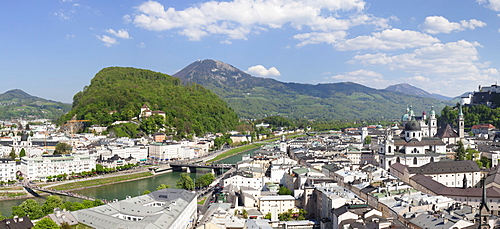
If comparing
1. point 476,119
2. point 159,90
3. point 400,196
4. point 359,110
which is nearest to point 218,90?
point 359,110

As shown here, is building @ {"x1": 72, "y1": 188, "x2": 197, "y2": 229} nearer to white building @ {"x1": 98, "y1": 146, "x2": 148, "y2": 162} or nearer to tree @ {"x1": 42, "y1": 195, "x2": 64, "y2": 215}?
tree @ {"x1": 42, "y1": 195, "x2": 64, "y2": 215}

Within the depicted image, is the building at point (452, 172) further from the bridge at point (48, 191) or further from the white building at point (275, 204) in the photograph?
the bridge at point (48, 191)

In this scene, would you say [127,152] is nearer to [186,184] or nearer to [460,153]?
[186,184]

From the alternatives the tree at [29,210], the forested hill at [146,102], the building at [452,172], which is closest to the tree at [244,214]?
the tree at [29,210]

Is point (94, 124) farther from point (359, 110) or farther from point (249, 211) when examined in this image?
point (359, 110)

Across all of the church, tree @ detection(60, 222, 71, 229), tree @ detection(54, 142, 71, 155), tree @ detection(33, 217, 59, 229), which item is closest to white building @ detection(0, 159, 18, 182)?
tree @ detection(54, 142, 71, 155)
